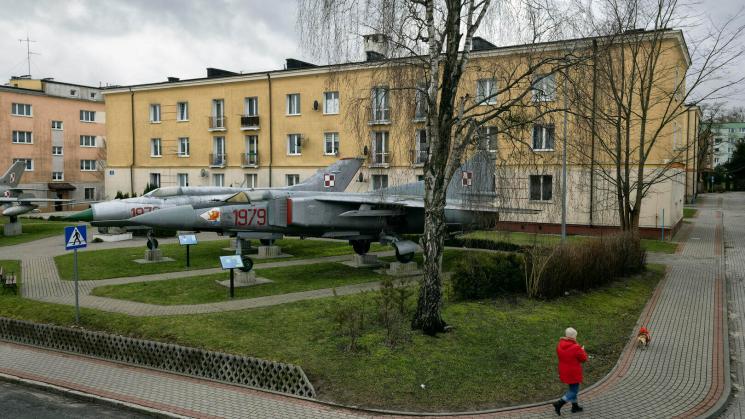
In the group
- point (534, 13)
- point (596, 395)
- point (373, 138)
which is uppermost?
point (534, 13)

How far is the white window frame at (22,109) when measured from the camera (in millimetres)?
51594

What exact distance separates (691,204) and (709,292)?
50307 mm

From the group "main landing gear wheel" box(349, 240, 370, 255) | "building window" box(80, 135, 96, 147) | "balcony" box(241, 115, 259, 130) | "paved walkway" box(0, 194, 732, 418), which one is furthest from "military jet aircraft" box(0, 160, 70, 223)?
"building window" box(80, 135, 96, 147)

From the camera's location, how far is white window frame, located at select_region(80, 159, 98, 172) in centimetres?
5894

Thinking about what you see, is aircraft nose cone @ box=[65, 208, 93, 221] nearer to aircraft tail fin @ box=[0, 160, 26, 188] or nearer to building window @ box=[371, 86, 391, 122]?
building window @ box=[371, 86, 391, 122]

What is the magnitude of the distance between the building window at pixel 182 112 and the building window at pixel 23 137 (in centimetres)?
1931

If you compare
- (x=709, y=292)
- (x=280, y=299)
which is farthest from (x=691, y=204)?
(x=280, y=299)

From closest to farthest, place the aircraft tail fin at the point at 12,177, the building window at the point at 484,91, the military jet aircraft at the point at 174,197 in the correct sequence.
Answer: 1. the building window at the point at 484,91
2. the military jet aircraft at the point at 174,197
3. the aircraft tail fin at the point at 12,177

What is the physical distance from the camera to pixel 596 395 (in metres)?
9.60

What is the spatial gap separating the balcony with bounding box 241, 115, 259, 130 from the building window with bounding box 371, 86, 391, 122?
2772 centimetres

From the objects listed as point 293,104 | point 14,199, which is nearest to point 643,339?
point 293,104

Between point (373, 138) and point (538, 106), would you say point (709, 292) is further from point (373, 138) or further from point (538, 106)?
point (373, 138)

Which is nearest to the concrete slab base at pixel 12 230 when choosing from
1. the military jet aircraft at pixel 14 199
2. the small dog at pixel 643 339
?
the military jet aircraft at pixel 14 199

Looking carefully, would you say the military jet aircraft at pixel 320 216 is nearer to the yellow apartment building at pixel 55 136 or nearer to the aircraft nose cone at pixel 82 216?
the aircraft nose cone at pixel 82 216
